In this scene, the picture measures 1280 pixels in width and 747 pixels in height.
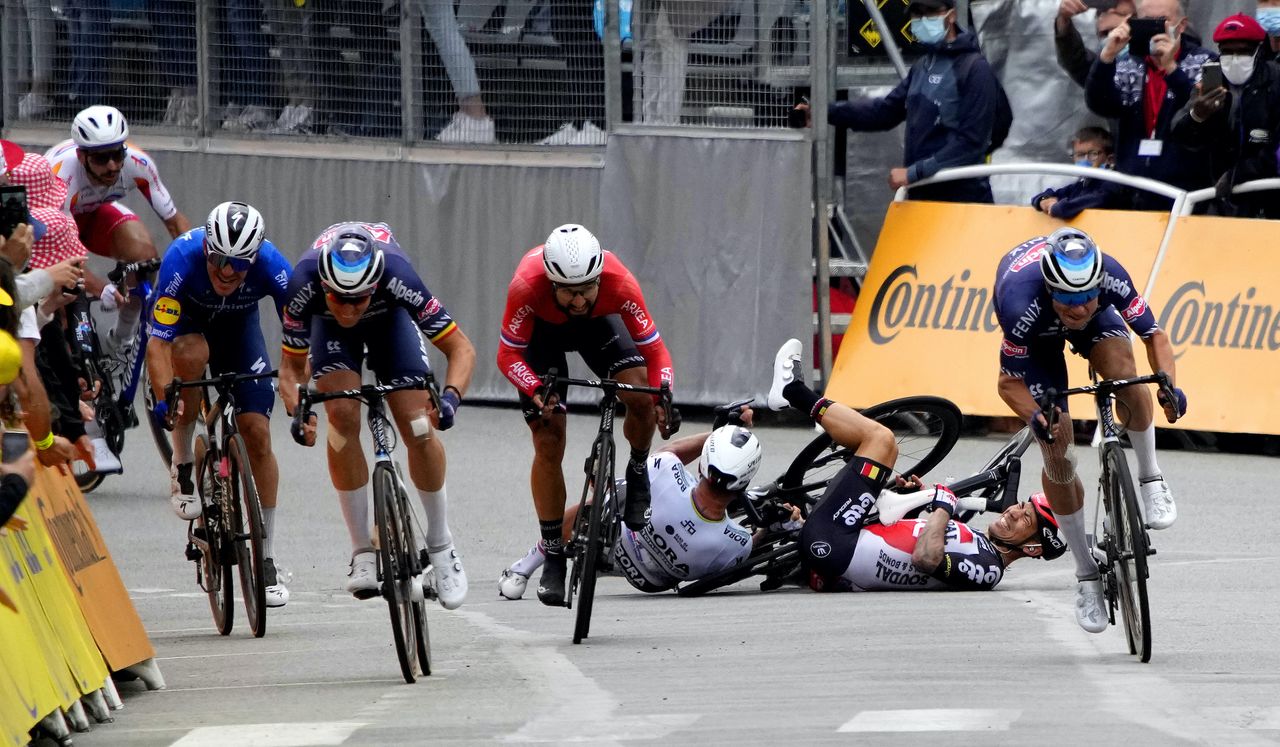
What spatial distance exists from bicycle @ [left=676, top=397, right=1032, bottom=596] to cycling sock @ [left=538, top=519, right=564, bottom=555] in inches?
36.4

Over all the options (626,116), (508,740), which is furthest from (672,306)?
(508,740)

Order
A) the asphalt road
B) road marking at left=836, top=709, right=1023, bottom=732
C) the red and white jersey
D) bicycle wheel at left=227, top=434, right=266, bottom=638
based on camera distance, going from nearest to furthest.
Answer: road marking at left=836, top=709, right=1023, bottom=732, the asphalt road, bicycle wheel at left=227, top=434, right=266, bottom=638, the red and white jersey

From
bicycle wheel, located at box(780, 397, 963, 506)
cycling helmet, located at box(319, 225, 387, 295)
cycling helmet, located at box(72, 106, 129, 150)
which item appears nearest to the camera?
cycling helmet, located at box(319, 225, 387, 295)

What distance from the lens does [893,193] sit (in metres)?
16.8

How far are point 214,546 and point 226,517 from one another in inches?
6.0

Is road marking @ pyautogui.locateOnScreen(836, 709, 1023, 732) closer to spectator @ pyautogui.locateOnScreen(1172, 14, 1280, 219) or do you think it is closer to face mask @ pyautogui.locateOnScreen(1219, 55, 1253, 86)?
spectator @ pyautogui.locateOnScreen(1172, 14, 1280, 219)

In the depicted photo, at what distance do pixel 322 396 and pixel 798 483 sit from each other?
3.62 meters

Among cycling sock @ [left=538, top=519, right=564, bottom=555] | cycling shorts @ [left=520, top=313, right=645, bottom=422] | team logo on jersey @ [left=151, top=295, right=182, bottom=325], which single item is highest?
team logo on jersey @ [left=151, top=295, right=182, bottom=325]

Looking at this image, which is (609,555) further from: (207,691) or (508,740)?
(508,740)

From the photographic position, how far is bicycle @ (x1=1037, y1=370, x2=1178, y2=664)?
8.45 meters

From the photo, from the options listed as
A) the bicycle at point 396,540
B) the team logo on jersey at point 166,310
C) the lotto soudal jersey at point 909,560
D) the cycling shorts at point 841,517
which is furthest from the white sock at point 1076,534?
the team logo on jersey at point 166,310

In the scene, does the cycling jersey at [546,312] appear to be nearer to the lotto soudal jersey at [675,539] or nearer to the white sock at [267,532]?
the lotto soudal jersey at [675,539]

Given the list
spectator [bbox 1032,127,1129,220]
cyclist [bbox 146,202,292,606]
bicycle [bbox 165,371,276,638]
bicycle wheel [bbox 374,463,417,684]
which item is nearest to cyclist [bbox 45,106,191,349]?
cyclist [bbox 146,202,292,606]

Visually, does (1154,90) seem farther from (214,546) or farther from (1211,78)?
(214,546)
